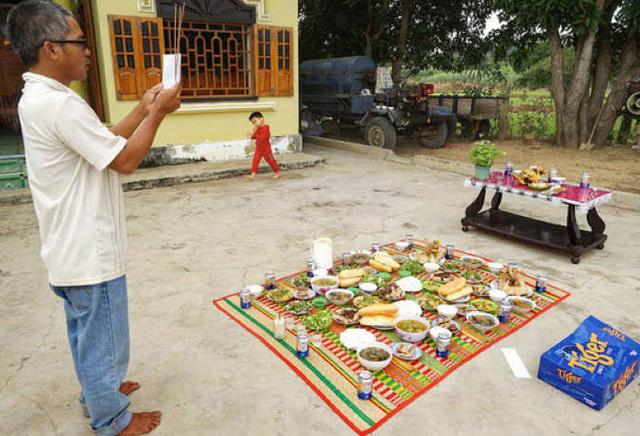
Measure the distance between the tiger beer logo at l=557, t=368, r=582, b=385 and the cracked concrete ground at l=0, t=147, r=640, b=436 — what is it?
111mm

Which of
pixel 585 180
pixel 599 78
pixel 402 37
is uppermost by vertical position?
pixel 402 37

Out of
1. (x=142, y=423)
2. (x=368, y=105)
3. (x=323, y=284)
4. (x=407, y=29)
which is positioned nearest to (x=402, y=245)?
(x=323, y=284)

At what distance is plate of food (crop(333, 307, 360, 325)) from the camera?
133 inches

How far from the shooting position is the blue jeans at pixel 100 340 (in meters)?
2.02

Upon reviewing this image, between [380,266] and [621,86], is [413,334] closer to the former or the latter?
[380,266]

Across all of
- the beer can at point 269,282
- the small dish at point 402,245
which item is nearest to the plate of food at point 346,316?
the beer can at point 269,282

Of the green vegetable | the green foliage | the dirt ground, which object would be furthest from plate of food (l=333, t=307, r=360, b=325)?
the dirt ground

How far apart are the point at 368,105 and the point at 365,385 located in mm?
9550

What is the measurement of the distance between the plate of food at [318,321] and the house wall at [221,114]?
623 centimetres

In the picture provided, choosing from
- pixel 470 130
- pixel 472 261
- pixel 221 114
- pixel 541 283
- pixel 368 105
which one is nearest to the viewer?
pixel 541 283

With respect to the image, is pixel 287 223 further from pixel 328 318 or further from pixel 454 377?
pixel 454 377

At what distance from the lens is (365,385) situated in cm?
259

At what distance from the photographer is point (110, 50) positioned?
7.69m

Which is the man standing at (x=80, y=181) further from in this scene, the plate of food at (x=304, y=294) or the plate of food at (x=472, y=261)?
the plate of food at (x=472, y=261)
